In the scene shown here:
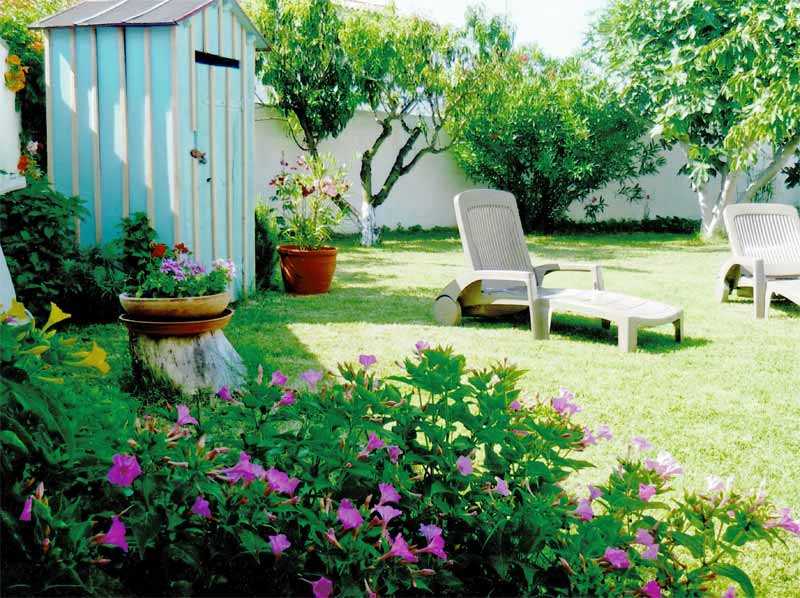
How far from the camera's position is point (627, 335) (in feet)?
18.8

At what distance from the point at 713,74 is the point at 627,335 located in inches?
394

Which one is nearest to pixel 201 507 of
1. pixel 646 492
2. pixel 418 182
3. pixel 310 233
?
pixel 646 492

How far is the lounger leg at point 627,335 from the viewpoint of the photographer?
5.72 metres

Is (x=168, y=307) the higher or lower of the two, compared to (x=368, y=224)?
lower

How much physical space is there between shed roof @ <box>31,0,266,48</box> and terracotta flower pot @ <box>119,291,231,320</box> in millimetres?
2629

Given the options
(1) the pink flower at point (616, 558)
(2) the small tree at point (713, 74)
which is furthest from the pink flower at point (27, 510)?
(2) the small tree at point (713, 74)

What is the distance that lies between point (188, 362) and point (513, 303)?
2.90 m

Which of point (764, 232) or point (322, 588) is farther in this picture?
point (764, 232)

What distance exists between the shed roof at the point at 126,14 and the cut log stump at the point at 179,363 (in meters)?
2.79

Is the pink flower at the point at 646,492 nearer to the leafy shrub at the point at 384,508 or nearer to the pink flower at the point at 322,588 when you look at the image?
the leafy shrub at the point at 384,508

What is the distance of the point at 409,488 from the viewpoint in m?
1.83

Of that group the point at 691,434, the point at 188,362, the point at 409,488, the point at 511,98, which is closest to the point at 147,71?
the point at 188,362

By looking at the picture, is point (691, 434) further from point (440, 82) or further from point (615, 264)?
point (440, 82)

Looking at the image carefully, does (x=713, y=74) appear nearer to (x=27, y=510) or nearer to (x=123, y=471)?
(x=123, y=471)
